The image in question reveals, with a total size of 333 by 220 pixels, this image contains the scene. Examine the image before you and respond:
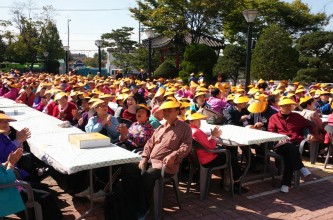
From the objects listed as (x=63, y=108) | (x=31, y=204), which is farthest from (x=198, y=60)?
(x=31, y=204)

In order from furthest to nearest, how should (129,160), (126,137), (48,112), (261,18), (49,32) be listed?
1. (49,32)
2. (261,18)
3. (48,112)
4. (126,137)
5. (129,160)

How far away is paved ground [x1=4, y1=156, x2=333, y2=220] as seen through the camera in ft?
14.3

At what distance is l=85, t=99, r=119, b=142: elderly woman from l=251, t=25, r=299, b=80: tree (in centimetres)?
1358

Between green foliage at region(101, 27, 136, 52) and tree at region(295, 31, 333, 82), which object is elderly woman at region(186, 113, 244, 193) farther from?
green foliage at region(101, 27, 136, 52)

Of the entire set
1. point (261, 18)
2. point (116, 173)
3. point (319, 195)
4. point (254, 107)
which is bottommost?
point (319, 195)

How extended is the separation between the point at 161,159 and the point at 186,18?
19.3 m

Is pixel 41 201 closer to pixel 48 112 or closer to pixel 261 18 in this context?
pixel 48 112

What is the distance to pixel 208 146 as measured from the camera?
4629mm

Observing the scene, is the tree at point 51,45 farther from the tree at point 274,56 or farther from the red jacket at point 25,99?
the red jacket at point 25,99

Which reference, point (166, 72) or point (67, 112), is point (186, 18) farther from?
point (67, 112)

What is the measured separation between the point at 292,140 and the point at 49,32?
40.0 metres

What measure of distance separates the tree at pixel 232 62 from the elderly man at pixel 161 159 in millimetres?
16846

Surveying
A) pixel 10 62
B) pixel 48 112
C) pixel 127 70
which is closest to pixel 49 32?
pixel 10 62

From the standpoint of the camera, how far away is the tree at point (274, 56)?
1702cm
